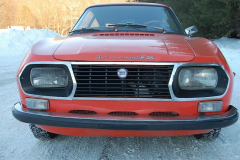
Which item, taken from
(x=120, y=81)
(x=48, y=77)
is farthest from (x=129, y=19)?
(x=48, y=77)

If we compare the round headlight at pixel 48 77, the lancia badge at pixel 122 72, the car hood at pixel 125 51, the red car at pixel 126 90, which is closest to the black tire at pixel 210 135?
the red car at pixel 126 90

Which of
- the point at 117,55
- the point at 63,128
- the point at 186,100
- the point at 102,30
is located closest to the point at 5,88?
the point at 102,30

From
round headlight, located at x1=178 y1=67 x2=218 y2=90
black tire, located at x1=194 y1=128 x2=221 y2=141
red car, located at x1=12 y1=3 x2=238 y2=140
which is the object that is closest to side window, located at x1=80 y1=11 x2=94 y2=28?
red car, located at x1=12 y1=3 x2=238 y2=140

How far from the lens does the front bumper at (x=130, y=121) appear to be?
5.28ft

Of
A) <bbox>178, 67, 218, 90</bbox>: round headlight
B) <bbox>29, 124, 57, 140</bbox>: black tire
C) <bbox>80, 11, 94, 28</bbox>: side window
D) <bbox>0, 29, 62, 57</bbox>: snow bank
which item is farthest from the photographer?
<bbox>0, 29, 62, 57</bbox>: snow bank

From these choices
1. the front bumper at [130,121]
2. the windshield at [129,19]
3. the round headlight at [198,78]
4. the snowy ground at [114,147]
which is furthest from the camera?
the windshield at [129,19]

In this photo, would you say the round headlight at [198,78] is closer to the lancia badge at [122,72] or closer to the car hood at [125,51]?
the car hood at [125,51]

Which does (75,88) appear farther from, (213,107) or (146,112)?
(213,107)

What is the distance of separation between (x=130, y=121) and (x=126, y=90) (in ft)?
0.96

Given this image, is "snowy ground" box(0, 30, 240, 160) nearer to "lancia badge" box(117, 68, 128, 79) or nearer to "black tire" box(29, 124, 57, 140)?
"black tire" box(29, 124, 57, 140)

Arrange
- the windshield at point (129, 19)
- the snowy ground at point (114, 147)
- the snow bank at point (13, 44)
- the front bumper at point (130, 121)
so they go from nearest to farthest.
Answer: the front bumper at point (130, 121) → the snowy ground at point (114, 147) → the windshield at point (129, 19) → the snow bank at point (13, 44)

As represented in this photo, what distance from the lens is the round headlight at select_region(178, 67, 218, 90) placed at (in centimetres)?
174

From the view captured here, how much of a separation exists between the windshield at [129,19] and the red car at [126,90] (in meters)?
0.94

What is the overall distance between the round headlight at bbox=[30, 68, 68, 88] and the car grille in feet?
0.47
